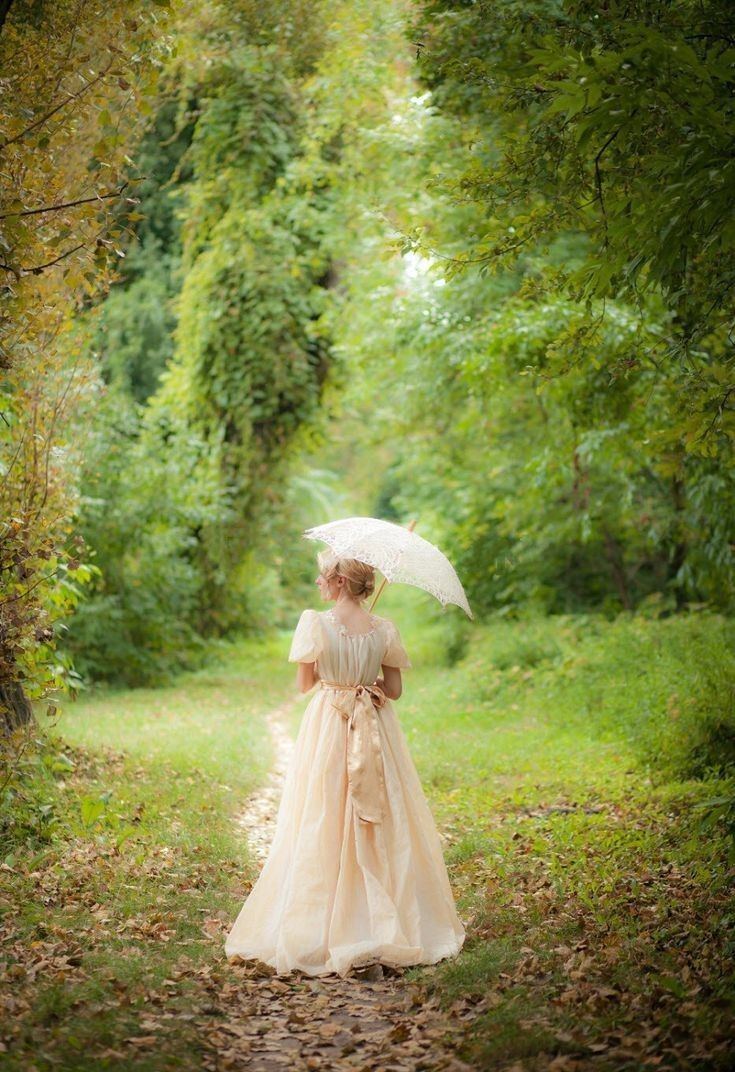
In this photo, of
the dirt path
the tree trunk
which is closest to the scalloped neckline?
the dirt path

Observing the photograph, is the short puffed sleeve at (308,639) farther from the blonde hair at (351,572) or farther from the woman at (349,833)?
the blonde hair at (351,572)

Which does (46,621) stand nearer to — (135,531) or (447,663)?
(135,531)

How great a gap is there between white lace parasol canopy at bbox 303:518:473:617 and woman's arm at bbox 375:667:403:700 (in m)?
0.52

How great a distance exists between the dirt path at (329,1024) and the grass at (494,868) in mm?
97

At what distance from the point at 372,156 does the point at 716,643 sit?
8.15m

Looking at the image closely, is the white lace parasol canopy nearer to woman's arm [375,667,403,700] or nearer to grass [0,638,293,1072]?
woman's arm [375,667,403,700]

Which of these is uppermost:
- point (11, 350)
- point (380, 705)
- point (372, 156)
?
point (372, 156)

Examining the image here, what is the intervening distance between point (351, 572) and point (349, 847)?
143 centimetres

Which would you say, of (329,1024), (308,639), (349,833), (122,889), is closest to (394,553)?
(308,639)

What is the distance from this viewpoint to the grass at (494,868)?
4285 millimetres

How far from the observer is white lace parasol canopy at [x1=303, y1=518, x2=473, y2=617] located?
561 cm

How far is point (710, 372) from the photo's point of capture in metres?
6.70

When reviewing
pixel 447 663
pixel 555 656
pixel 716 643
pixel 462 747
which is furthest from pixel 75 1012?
pixel 447 663

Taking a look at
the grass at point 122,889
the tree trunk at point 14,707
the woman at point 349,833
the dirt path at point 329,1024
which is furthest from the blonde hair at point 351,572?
the tree trunk at point 14,707
